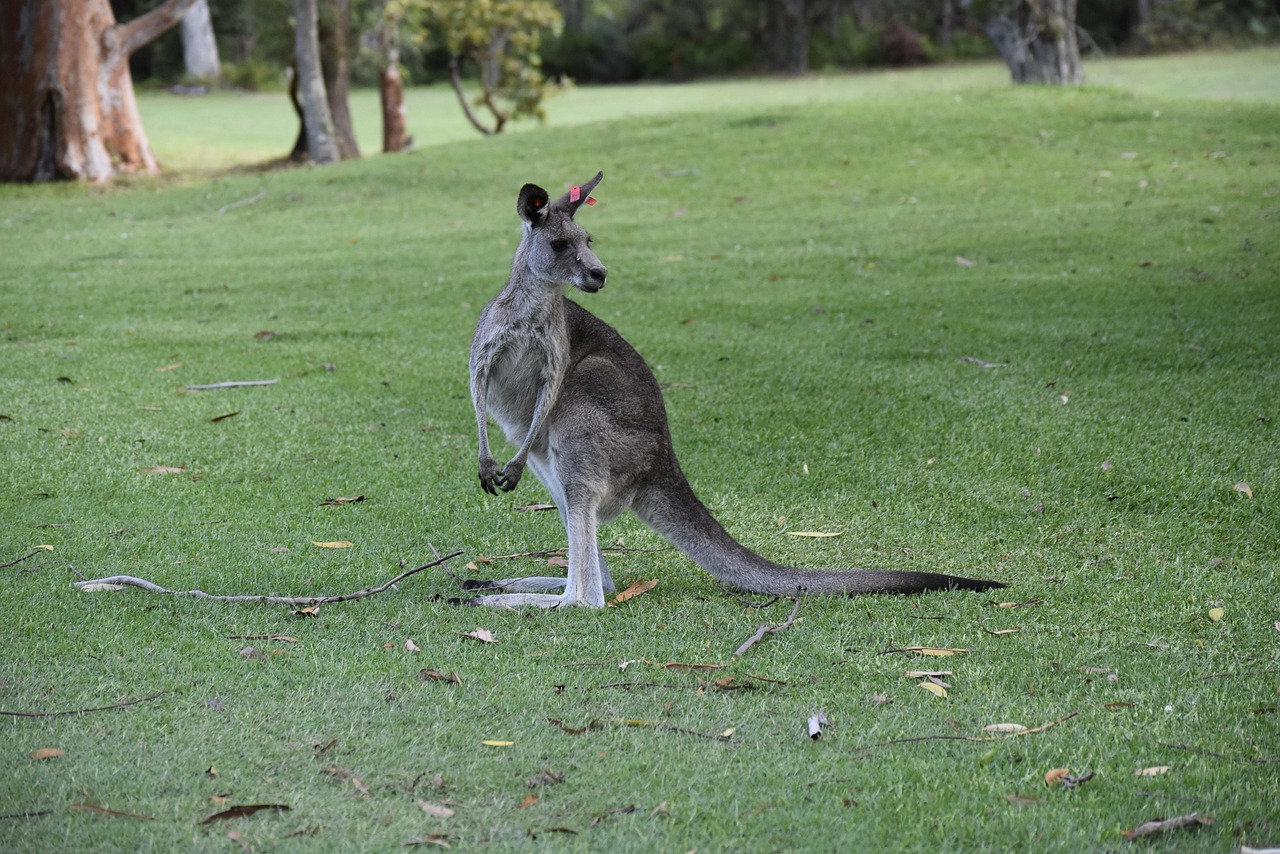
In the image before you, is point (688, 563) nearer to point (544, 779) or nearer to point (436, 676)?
point (436, 676)

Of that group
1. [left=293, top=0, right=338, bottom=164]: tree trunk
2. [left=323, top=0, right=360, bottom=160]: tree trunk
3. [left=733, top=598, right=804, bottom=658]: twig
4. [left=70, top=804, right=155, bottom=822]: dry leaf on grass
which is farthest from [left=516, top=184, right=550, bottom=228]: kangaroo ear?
[left=323, top=0, right=360, bottom=160]: tree trunk

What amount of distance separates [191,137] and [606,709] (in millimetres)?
26125

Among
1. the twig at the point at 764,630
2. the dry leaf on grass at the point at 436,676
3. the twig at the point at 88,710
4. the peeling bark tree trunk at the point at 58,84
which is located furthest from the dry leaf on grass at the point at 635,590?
the peeling bark tree trunk at the point at 58,84

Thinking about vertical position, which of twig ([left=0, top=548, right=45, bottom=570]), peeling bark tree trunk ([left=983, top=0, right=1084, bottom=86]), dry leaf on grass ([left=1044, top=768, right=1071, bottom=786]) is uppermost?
peeling bark tree trunk ([left=983, top=0, right=1084, bottom=86])

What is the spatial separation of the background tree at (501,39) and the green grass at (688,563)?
35.7ft

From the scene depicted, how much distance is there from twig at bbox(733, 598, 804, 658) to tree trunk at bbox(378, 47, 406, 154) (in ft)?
68.3

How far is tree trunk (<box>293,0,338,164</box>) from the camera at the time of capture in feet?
62.5

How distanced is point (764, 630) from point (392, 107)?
21.5m

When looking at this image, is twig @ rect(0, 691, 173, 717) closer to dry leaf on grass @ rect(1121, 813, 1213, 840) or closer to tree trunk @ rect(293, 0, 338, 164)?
dry leaf on grass @ rect(1121, 813, 1213, 840)

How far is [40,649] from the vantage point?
3861 millimetres

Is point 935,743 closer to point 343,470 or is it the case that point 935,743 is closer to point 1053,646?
point 1053,646

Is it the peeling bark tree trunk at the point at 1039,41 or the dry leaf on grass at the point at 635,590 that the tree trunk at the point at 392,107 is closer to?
the peeling bark tree trunk at the point at 1039,41

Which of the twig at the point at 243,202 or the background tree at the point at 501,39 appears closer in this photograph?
the twig at the point at 243,202

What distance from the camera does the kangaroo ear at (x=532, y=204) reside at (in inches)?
174
